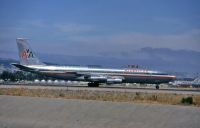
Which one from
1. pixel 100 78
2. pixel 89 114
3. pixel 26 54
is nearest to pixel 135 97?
pixel 89 114

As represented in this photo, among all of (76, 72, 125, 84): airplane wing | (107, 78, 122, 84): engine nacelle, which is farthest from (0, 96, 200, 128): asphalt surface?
(107, 78, 122, 84): engine nacelle

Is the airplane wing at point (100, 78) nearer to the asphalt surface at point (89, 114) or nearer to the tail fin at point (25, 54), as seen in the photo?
the tail fin at point (25, 54)

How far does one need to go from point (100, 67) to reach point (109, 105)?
6110 centimetres

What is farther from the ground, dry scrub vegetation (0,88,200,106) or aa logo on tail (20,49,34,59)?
aa logo on tail (20,49,34,59)

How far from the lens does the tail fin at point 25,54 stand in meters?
96.2

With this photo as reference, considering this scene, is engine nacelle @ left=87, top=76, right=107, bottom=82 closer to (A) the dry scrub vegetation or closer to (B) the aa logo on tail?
(B) the aa logo on tail

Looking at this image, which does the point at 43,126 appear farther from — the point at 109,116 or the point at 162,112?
the point at 162,112

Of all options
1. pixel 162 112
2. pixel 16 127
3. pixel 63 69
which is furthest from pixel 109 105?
pixel 63 69

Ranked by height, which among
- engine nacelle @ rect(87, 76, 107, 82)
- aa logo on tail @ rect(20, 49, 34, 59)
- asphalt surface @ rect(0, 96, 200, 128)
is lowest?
asphalt surface @ rect(0, 96, 200, 128)

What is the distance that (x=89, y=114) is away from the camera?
3177 centimetres

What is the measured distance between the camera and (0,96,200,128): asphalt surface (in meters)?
27.8

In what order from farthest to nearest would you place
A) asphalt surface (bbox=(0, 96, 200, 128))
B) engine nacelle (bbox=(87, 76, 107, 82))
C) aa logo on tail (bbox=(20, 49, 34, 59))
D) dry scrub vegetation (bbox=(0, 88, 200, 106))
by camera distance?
aa logo on tail (bbox=(20, 49, 34, 59))
engine nacelle (bbox=(87, 76, 107, 82))
dry scrub vegetation (bbox=(0, 88, 200, 106))
asphalt surface (bbox=(0, 96, 200, 128))

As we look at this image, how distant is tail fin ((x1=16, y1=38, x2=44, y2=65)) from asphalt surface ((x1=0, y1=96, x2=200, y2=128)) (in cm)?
5672

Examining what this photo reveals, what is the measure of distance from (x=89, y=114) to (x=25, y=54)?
68.2m
